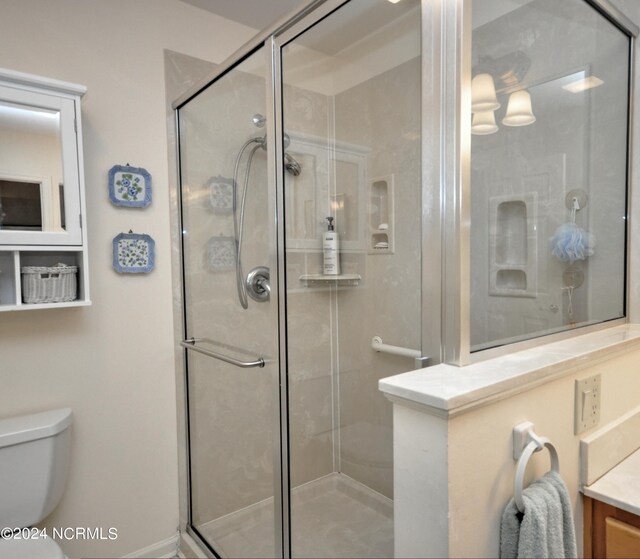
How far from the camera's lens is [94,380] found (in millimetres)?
1703

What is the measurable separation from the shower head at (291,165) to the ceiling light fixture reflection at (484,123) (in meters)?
0.63

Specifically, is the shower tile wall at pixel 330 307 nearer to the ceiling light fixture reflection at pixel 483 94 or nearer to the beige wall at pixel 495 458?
the ceiling light fixture reflection at pixel 483 94

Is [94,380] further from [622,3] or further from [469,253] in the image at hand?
[622,3]

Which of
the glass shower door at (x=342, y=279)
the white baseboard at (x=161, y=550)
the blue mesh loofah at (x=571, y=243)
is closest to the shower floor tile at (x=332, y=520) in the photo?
the glass shower door at (x=342, y=279)

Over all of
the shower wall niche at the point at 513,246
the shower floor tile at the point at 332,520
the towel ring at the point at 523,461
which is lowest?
the shower floor tile at the point at 332,520

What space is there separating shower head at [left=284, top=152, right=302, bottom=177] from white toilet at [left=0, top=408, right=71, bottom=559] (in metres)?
1.19

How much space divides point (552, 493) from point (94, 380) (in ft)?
5.32

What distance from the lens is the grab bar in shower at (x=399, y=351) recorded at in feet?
3.12

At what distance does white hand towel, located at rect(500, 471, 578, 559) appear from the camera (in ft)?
2.55

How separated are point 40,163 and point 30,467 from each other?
1029 millimetres

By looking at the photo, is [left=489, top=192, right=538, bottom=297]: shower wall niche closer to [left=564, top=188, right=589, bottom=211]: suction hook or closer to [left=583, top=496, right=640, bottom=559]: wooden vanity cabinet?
[left=564, top=188, right=589, bottom=211]: suction hook

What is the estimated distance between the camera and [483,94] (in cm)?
97

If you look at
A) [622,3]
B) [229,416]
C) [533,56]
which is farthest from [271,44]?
[229,416]

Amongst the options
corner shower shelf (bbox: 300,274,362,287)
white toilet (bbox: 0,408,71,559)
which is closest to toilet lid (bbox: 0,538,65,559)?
white toilet (bbox: 0,408,71,559)
